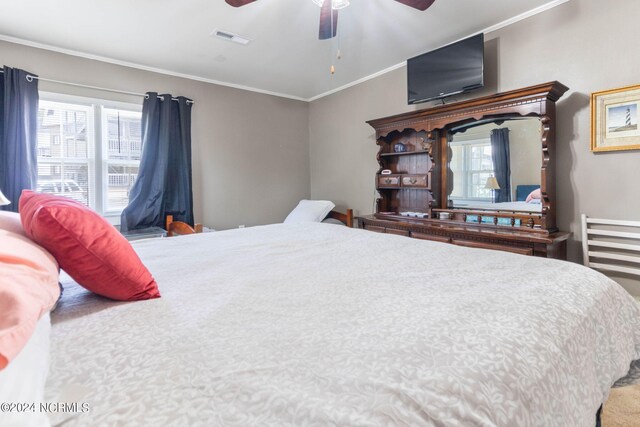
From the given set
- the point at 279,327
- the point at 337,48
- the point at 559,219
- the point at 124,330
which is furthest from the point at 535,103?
the point at 124,330

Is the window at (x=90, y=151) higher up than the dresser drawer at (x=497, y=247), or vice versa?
the window at (x=90, y=151)

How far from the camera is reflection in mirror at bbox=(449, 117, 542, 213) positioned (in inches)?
103

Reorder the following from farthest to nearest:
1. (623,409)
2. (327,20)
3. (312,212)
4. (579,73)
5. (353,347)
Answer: (312,212) → (579,73) → (327,20) → (623,409) → (353,347)

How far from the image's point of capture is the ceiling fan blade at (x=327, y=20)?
2.02 m

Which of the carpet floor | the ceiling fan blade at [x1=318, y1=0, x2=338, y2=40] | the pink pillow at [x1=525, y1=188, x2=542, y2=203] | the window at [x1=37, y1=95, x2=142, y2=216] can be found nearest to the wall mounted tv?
the pink pillow at [x1=525, y1=188, x2=542, y2=203]

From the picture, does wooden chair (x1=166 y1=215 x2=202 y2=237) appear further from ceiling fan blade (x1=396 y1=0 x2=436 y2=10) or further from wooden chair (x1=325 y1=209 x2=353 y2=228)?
ceiling fan blade (x1=396 y1=0 x2=436 y2=10)

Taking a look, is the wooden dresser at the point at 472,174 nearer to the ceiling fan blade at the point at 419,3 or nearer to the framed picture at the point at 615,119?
the framed picture at the point at 615,119

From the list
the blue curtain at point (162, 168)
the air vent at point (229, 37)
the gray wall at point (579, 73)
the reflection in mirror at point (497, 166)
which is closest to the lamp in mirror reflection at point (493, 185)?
the reflection in mirror at point (497, 166)

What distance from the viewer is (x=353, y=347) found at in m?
0.72

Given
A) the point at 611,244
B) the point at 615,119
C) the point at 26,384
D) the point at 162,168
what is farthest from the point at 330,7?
the point at 162,168

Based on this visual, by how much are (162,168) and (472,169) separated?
3264 millimetres

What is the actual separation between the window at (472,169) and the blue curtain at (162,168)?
2948 millimetres

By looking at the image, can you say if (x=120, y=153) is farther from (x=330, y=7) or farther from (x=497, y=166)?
(x=497, y=166)

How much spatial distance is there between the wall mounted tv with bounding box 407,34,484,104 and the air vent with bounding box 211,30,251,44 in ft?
5.33
